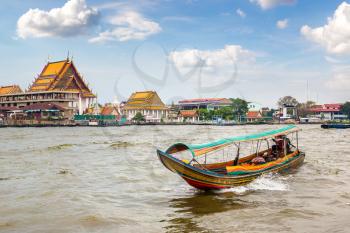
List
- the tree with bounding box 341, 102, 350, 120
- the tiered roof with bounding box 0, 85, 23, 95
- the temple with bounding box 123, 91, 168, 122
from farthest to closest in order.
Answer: the tree with bounding box 341, 102, 350, 120, the temple with bounding box 123, 91, 168, 122, the tiered roof with bounding box 0, 85, 23, 95

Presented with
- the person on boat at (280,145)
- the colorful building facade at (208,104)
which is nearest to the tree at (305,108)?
the colorful building facade at (208,104)

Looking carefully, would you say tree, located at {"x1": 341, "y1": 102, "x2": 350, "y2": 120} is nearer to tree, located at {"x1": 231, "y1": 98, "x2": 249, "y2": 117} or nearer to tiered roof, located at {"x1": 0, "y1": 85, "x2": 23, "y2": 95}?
tree, located at {"x1": 231, "y1": 98, "x2": 249, "y2": 117}

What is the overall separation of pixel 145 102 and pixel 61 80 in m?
20.3

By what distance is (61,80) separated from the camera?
217ft

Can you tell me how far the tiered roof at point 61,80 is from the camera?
66000mm

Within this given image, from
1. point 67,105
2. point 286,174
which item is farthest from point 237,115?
point 286,174

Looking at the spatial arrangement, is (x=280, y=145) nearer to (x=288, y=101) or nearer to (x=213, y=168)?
(x=213, y=168)

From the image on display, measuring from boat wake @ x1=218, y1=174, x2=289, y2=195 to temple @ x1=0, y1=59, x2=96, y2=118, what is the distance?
5722 cm

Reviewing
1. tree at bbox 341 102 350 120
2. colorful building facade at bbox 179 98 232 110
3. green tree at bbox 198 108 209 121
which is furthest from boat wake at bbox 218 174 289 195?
tree at bbox 341 102 350 120

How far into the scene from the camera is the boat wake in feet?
34.3

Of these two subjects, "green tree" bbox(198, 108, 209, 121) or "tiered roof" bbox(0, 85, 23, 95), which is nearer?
"tiered roof" bbox(0, 85, 23, 95)

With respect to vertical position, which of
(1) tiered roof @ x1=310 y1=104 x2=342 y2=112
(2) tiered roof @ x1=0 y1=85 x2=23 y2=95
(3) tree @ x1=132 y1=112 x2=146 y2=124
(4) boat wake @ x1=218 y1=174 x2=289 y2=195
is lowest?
(4) boat wake @ x1=218 y1=174 x2=289 y2=195

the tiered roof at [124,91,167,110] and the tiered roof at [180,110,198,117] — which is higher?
the tiered roof at [124,91,167,110]

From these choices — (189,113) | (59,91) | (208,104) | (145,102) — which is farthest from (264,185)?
(208,104)
